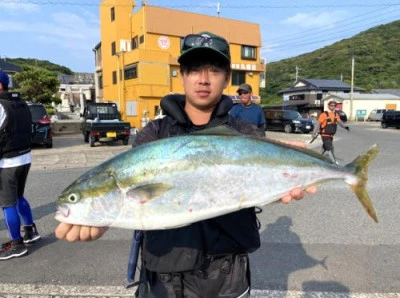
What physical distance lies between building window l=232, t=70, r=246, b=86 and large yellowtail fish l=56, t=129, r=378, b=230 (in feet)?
112

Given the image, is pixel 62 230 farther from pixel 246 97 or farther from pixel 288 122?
pixel 288 122

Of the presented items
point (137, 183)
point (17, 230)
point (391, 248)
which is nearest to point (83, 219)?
point (137, 183)

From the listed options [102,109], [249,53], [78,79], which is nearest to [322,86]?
[249,53]

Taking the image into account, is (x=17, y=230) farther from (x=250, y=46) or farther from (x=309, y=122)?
(x=250, y=46)

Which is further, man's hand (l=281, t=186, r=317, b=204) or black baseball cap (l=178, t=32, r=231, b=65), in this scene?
black baseball cap (l=178, t=32, r=231, b=65)

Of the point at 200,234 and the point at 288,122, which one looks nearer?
the point at 200,234

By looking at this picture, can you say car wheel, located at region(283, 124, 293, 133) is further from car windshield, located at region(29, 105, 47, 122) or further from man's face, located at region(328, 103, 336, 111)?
car windshield, located at region(29, 105, 47, 122)

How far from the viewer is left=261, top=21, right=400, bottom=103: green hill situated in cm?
8175

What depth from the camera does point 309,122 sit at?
85.3 ft

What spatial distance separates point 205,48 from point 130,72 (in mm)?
31387

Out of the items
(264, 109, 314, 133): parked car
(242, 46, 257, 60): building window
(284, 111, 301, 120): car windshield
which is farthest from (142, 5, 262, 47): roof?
(284, 111, 301, 120): car windshield

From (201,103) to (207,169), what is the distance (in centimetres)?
45

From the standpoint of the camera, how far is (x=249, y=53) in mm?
35969

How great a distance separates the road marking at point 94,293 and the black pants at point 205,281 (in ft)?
5.12
